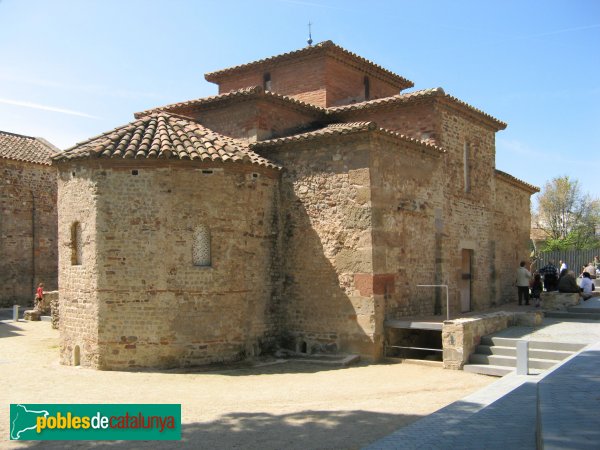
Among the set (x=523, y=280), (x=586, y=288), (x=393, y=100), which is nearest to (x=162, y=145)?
(x=393, y=100)

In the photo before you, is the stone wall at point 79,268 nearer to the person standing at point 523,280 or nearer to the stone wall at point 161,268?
the stone wall at point 161,268

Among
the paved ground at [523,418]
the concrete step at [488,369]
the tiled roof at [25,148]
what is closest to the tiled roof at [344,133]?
the concrete step at [488,369]

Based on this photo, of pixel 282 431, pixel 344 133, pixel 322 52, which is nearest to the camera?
pixel 282 431

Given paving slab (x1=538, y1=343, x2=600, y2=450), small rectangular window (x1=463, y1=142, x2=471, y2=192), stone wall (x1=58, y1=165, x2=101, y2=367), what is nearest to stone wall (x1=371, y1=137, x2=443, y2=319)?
small rectangular window (x1=463, y1=142, x2=471, y2=192)

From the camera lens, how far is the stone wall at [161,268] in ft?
39.5

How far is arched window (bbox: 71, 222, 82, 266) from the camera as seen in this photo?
12844 mm

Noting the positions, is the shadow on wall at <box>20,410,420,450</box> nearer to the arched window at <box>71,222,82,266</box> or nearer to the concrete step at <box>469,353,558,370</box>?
the concrete step at <box>469,353,558,370</box>

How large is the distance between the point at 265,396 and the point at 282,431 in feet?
6.95

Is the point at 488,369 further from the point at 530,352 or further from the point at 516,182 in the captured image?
the point at 516,182

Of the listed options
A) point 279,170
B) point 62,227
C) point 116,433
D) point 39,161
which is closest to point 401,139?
point 279,170

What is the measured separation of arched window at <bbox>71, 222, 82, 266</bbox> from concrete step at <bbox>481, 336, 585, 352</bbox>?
9.27m

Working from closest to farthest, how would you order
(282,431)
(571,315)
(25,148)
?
(282,431) → (571,315) → (25,148)

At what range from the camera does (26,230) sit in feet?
80.9

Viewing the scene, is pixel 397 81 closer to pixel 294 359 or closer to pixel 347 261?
pixel 347 261
